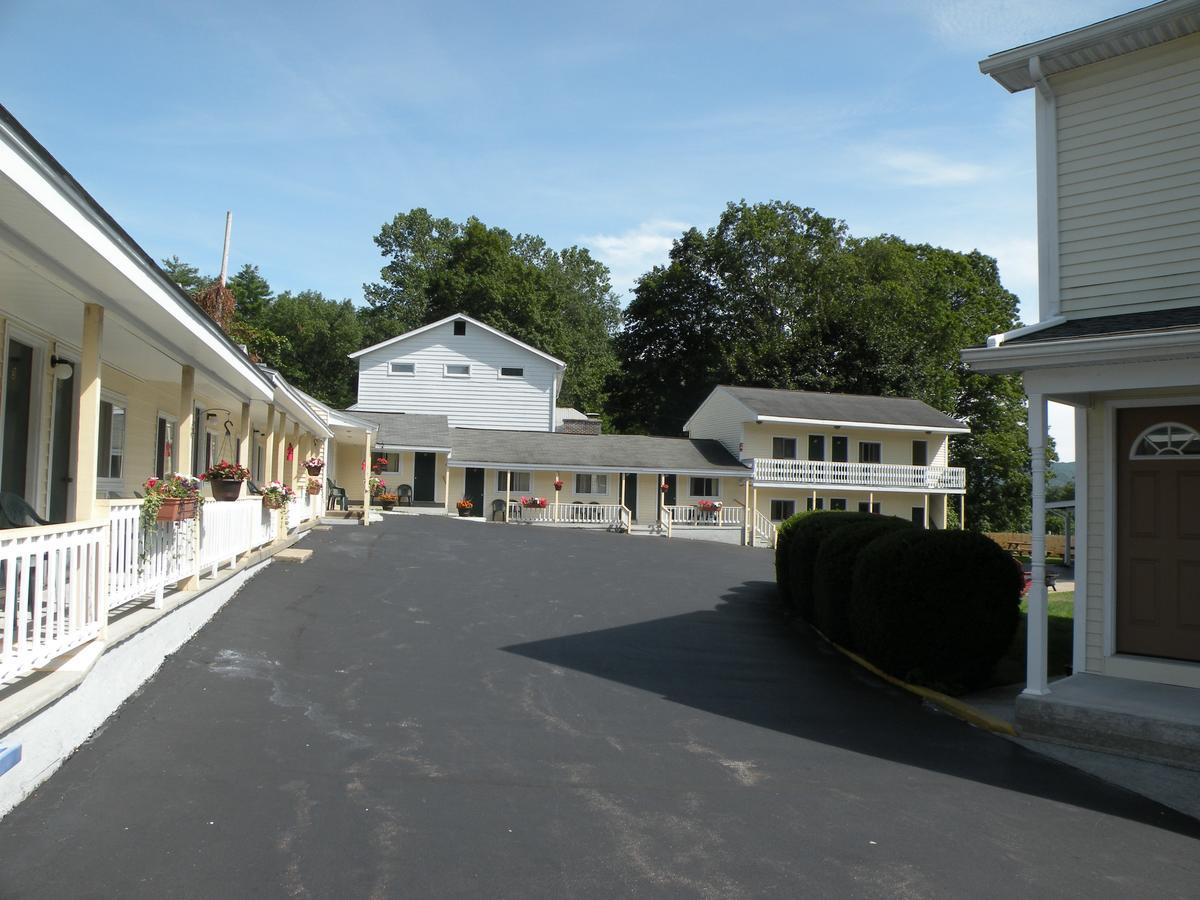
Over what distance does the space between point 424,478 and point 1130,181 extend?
27043mm

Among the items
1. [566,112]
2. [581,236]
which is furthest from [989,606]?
[581,236]

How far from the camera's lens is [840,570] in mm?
10547

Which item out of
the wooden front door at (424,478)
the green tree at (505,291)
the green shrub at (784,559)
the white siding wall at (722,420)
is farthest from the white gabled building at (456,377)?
the green shrub at (784,559)

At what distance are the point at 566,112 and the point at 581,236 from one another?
5957 cm

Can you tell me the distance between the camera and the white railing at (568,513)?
105 ft

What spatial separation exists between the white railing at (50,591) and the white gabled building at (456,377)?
3172 centimetres

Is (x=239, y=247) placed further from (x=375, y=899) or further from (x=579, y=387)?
(x=375, y=899)

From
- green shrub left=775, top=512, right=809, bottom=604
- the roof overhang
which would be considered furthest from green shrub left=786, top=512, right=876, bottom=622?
the roof overhang

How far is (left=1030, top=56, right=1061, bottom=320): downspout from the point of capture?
29.0ft

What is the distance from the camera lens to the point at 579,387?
216 feet

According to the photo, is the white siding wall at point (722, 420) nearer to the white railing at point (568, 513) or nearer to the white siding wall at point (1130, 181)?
the white railing at point (568, 513)

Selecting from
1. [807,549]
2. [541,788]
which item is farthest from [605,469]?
[541,788]

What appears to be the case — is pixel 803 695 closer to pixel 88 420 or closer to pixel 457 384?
pixel 88 420

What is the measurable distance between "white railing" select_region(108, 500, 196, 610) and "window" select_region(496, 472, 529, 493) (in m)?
24.5
